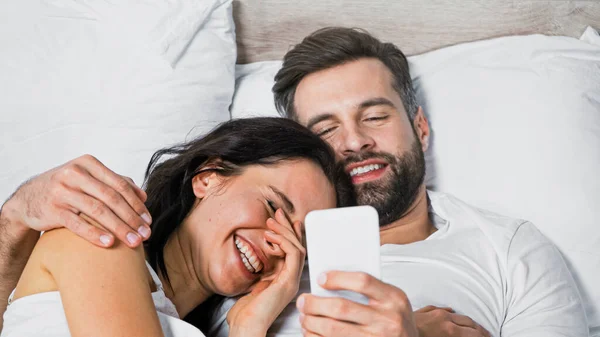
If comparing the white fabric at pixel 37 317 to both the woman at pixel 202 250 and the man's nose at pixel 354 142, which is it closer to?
the woman at pixel 202 250

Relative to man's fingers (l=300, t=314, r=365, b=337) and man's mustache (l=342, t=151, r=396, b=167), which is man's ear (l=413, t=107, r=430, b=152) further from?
man's fingers (l=300, t=314, r=365, b=337)

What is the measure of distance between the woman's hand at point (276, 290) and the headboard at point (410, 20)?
0.91 meters

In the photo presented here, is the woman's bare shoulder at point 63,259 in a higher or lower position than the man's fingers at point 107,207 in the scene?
lower

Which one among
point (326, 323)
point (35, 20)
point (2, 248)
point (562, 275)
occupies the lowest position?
point (562, 275)

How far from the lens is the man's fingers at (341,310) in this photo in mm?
898

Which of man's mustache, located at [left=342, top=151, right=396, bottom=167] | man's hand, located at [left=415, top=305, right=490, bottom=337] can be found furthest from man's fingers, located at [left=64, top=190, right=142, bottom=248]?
man's mustache, located at [left=342, top=151, right=396, bottom=167]

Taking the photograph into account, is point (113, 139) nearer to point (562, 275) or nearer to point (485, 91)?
point (485, 91)

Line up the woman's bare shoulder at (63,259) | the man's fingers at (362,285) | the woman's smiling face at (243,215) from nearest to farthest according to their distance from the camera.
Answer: the man's fingers at (362,285) < the woman's bare shoulder at (63,259) < the woman's smiling face at (243,215)

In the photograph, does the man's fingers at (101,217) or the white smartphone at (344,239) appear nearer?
the white smartphone at (344,239)

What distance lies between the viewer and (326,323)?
35.9 inches

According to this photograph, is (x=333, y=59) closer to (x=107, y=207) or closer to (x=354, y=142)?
(x=354, y=142)

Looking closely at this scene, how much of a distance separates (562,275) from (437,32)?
86 centimetres

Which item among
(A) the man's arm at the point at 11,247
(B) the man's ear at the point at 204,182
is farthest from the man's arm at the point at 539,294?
(A) the man's arm at the point at 11,247

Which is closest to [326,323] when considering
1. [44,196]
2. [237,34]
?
[44,196]
